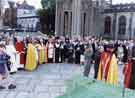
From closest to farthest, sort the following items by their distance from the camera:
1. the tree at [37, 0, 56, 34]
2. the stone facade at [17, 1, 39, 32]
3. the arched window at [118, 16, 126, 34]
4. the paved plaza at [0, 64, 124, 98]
A: the paved plaza at [0, 64, 124, 98], the arched window at [118, 16, 126, 34], the tree at [37, 0, 56, 34], the stone facade at [17, 1, 39, 32]

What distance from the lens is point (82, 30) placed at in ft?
181

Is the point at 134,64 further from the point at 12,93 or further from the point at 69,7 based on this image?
the point at 69,7

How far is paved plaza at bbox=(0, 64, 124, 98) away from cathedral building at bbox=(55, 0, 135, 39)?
952 inches

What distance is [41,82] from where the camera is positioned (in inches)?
622

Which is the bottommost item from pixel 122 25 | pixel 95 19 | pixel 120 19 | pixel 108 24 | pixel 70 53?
pixel 122 25

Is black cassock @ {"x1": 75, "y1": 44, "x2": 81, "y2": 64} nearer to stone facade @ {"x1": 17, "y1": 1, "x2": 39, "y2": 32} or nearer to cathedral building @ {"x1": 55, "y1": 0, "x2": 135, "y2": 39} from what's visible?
cathedral building @ {"x1": 55, "y1": 0, "x2": 135, "y2": 39}

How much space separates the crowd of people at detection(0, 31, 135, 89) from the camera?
527 inches

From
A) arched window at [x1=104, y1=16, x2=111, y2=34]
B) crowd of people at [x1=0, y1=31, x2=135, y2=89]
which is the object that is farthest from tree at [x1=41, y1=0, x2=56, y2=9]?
crowd of people at [x1=0, y1=31, x2=135, y2=89]

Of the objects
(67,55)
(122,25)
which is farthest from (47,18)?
(67,55)

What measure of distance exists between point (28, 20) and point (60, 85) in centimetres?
8938

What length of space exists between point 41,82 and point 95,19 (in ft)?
173

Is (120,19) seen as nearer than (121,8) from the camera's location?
No

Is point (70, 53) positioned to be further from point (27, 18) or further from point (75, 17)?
point (27, 18)

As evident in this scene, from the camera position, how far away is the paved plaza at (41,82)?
13.0 metres
